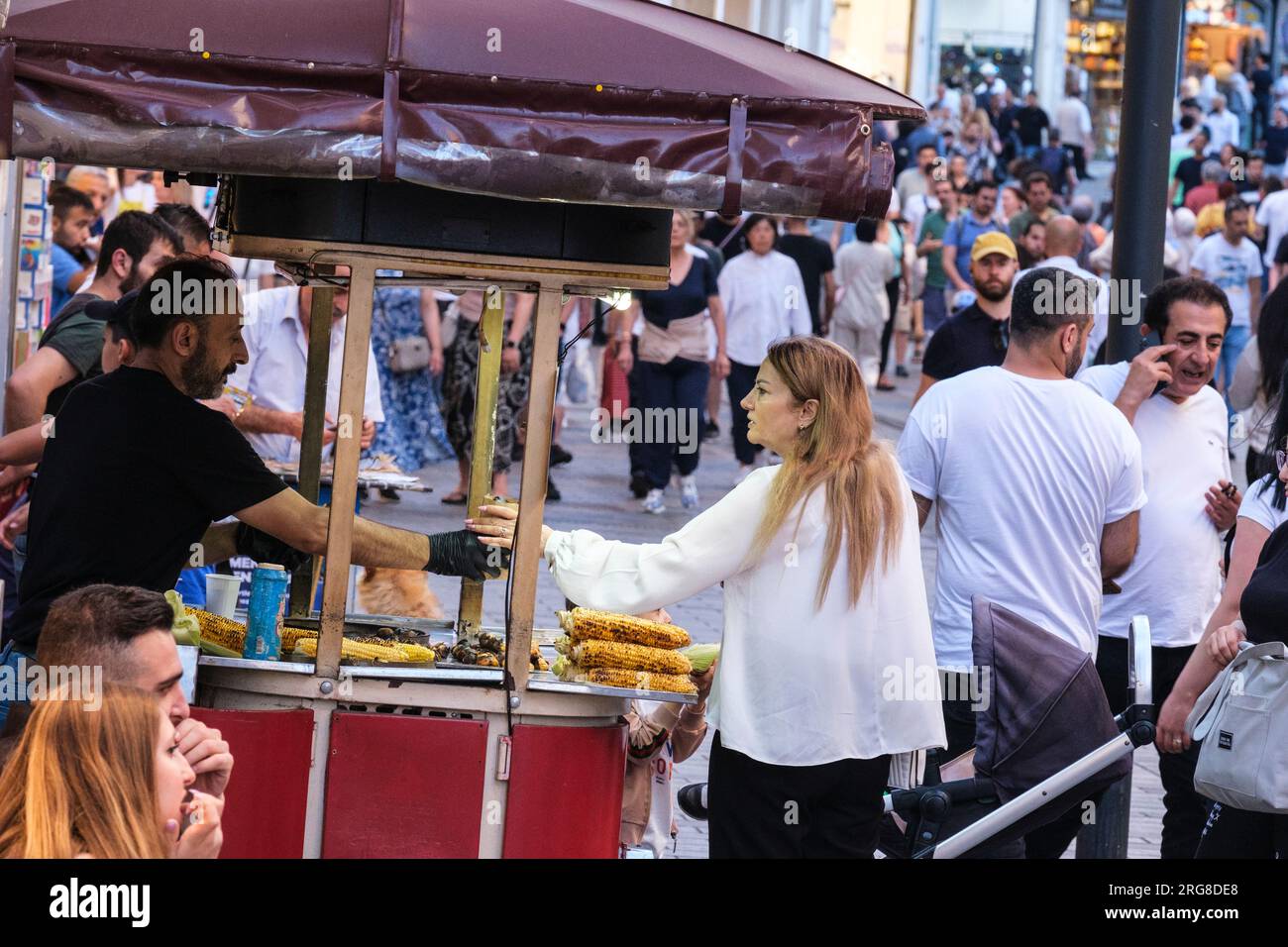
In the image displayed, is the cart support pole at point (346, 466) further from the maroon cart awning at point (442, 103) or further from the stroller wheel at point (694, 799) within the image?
the stroller wheel at point (694, 799)

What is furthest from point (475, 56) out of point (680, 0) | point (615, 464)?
point (680, 0)

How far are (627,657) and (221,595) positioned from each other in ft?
3.97

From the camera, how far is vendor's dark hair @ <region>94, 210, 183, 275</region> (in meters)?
7.07

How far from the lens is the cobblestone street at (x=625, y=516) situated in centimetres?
735

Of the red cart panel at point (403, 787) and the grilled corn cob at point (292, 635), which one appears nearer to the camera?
the red cart panel at point (403, 787)

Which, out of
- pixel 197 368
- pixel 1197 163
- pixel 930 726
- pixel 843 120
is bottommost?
pixel 930 726

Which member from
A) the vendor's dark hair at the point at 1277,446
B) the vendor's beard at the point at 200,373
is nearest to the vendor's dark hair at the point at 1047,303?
the vendor's dark hair at the point at 1277,446

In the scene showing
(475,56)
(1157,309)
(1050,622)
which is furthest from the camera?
(1157,309)

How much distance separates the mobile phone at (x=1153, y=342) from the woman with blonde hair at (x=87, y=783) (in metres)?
3.89

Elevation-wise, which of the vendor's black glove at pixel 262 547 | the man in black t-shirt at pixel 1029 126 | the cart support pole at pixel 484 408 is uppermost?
the man in black t-shirt at pixel 1029 126

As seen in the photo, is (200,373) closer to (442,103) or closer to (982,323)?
(442,103)

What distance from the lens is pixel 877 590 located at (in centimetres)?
455

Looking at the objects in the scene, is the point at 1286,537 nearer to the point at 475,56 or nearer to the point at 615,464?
the point at 475,56
